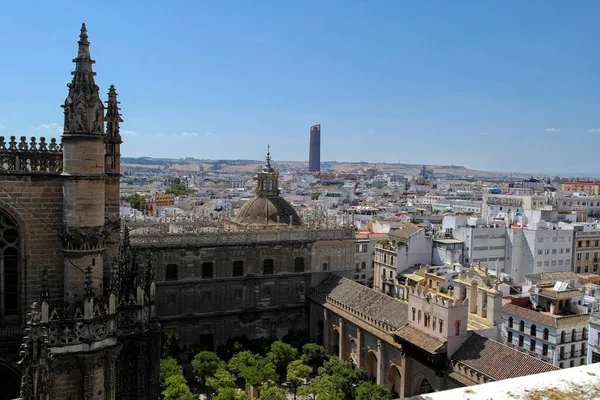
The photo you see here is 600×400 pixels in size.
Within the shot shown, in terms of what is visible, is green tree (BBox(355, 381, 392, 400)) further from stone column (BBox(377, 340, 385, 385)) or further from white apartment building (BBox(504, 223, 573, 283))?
white apartment building (BBox(504, 223, 573, 283))

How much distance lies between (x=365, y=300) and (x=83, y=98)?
28.7m

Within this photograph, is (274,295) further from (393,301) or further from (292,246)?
(393,301)

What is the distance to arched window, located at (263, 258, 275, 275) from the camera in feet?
143

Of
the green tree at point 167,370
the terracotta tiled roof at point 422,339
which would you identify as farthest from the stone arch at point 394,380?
the green tree at point 167,370

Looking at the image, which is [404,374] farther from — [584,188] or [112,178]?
[584,188]

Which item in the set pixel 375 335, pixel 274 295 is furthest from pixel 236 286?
pixel 375 335

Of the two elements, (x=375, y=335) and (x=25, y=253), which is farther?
(x=375, y=335)

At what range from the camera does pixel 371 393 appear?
28984 mm

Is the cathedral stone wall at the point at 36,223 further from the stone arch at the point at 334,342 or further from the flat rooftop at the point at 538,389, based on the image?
the stone arch at the point at 334,342

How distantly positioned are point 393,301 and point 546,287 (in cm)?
1425

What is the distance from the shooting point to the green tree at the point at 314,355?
123 feet

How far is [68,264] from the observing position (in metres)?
13.1

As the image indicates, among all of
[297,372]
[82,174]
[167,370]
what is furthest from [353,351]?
[82,174]

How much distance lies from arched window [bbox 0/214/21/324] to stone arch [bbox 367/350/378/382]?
26163 mm
